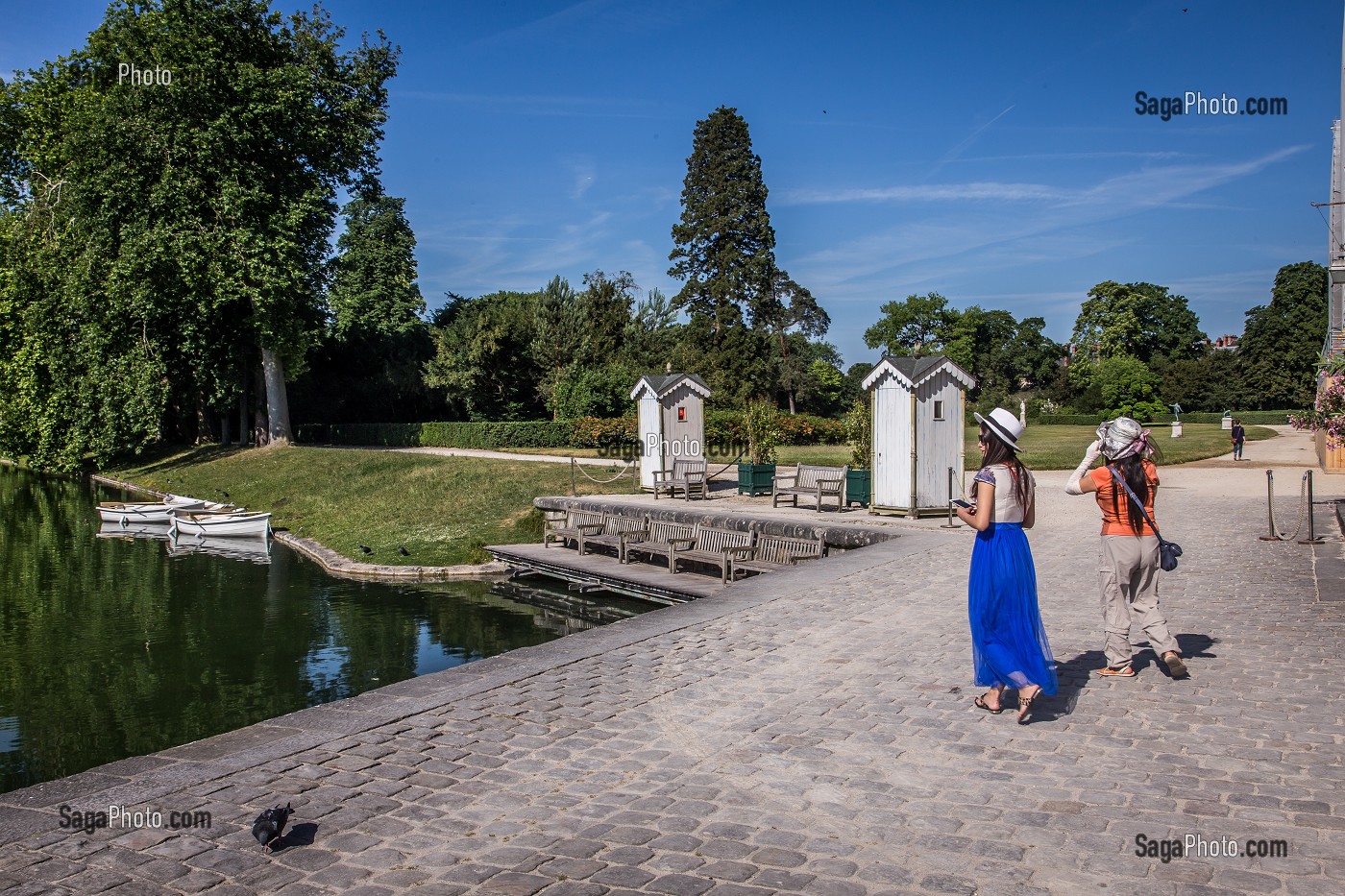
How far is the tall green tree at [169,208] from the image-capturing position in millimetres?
32031

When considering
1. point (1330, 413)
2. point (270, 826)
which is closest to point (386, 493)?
point (1330, 413)

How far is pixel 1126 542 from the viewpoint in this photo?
6.41 m

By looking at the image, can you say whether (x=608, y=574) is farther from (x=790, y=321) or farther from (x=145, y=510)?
(x=790, y=321)

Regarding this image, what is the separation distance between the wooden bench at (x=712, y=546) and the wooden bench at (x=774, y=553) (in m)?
0.12

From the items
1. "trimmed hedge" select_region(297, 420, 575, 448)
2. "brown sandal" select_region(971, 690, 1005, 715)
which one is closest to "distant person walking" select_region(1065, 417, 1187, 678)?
"brown sandal" select_region(971, 690, 1005, 715)

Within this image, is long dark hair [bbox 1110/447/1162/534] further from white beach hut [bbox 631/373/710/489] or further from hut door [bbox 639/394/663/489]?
hut door [bbox 639/394/663/489]

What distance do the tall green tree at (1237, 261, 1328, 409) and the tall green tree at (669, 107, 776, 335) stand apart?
3990 cm

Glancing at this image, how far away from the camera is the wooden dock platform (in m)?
13.5

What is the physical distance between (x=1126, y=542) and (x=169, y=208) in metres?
34.2

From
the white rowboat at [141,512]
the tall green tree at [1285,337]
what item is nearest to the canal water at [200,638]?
the white rowboat at [141,512]

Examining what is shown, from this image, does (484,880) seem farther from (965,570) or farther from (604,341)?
(604,341)

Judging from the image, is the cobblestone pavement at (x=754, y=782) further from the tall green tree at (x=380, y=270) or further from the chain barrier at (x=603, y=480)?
the tall green tree at (x=380, y=270)

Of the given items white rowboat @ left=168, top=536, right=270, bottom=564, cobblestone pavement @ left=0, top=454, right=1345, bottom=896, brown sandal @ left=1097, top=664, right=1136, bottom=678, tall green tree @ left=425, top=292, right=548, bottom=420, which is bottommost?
white rowboat @ left=168, top=536, right=270, bottom=564

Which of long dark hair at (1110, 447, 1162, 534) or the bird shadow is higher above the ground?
long dark hair at (1110, 447, 1162, 534)
